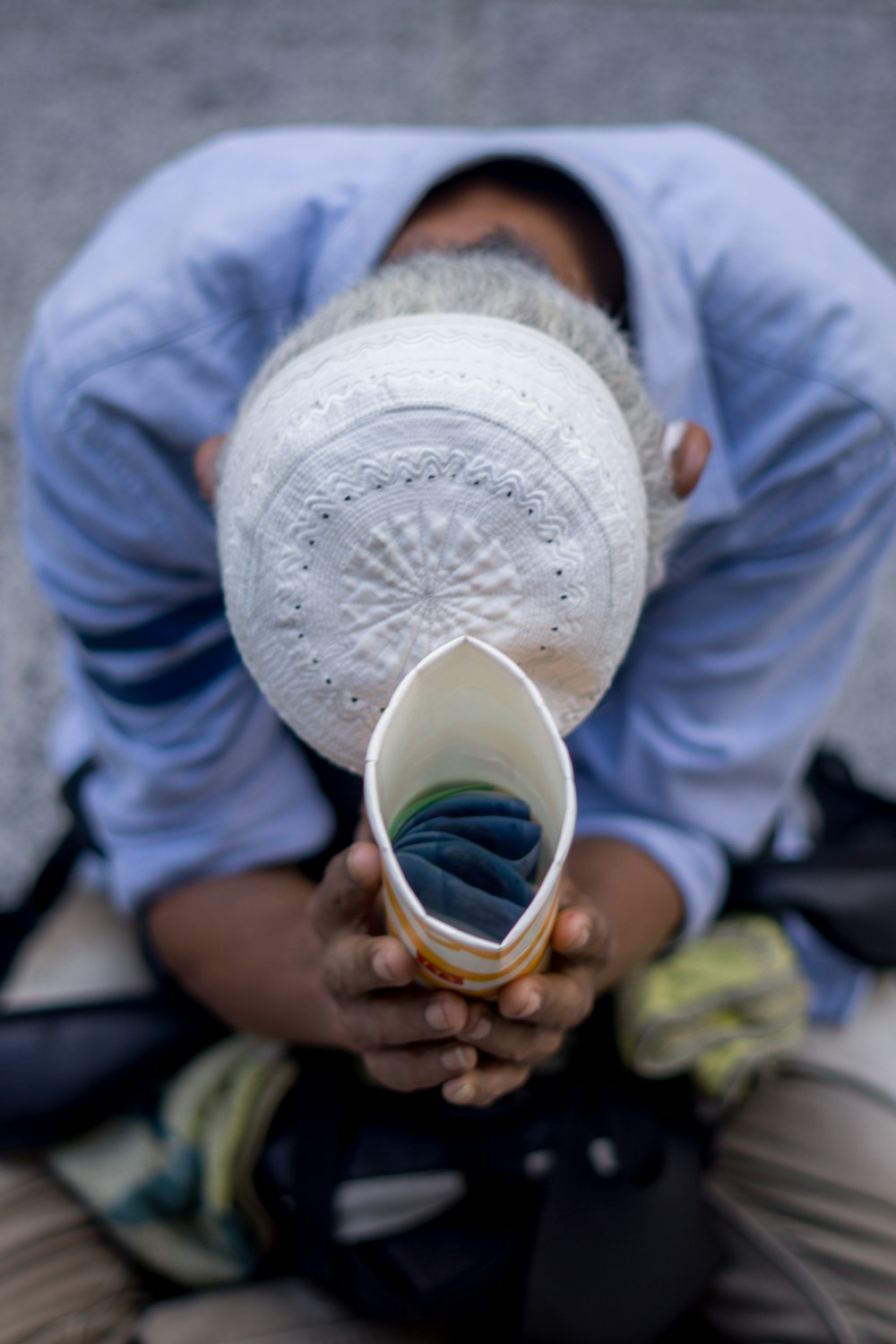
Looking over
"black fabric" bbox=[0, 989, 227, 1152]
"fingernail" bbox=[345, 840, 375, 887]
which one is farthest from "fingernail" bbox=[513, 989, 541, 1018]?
"black fabric" bbox=[0, 989, 227, 1152]

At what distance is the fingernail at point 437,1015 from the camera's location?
23.7 inches

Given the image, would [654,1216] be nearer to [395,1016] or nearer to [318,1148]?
[318,1148]

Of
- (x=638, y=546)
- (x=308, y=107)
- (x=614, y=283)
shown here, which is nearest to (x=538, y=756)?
(x=638, y=546)

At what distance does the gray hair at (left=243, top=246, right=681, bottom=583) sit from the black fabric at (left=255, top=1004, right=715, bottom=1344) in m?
0.55

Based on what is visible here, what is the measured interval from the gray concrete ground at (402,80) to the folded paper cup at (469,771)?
1.48 meters

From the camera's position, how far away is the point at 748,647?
3.46 ft

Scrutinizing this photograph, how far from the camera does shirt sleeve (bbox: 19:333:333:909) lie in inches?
37.2

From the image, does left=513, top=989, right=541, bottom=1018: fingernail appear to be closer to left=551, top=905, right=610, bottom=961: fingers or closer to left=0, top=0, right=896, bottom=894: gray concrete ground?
left=551, top=905, right=610, bottom=961: fingers

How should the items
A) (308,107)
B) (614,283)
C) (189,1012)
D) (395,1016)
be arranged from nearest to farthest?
(395,1016) < (614,283) < (189,1012) < (308,107)

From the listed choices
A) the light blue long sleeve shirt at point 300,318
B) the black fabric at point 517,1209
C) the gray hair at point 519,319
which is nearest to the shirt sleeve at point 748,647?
the light blue long sleeve shirt at point 300,318

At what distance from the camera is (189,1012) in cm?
113

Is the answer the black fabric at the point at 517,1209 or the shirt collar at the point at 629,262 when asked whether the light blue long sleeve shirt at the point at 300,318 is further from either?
the black fabric at the point at 517,1209

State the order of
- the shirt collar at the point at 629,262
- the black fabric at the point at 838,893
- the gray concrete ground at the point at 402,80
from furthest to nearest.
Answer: the gray concrete ground at the point at 402,80 < the black fabric at the point at 838,893 < the shirt collar at the point at 629,262

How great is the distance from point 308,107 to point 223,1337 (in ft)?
5.85
